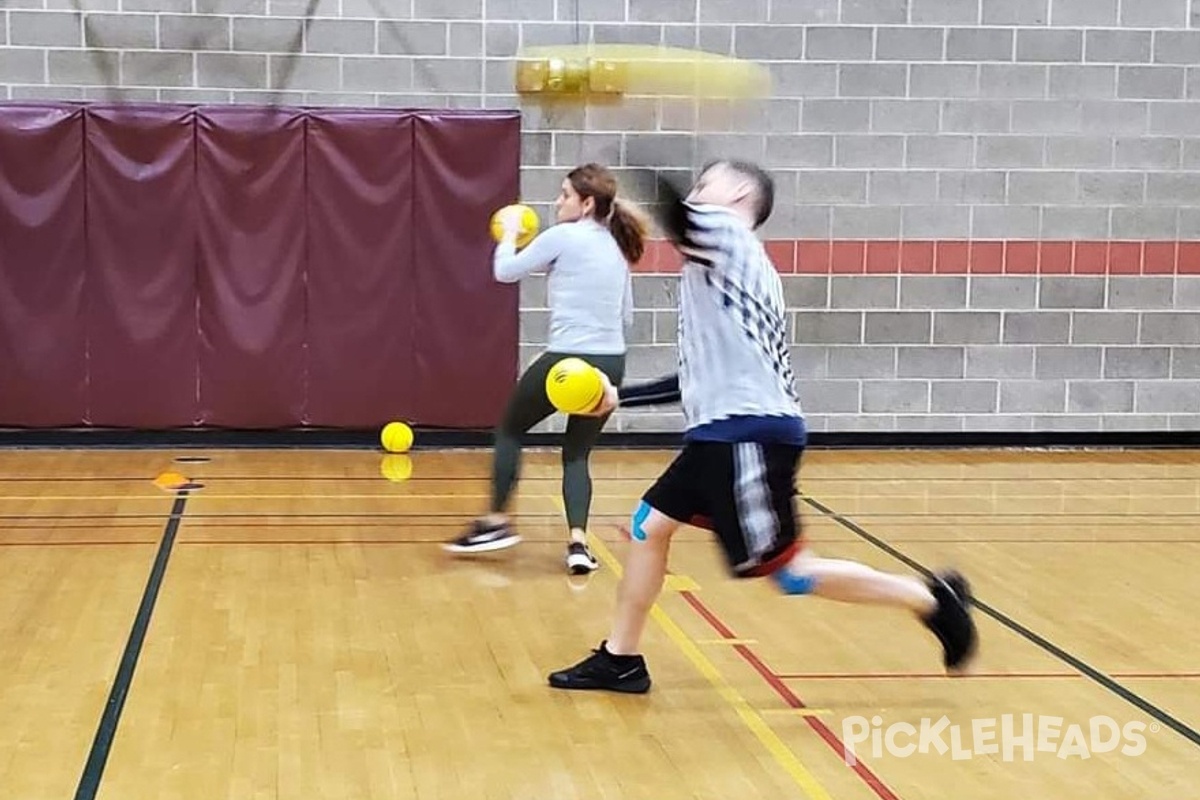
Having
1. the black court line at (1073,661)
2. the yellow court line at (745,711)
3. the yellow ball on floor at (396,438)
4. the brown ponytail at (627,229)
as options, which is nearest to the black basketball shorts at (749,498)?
the yellow court line at (745,711)

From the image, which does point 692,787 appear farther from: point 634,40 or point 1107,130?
point 1107,130

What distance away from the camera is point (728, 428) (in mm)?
4230

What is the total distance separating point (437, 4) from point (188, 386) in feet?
9.79

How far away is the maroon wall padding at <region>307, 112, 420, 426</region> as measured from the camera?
32.7 feet

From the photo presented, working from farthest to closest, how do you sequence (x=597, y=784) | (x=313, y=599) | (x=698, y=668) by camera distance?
(x=313, y=599)
(x=698, y=668)
(x=597, y=784)

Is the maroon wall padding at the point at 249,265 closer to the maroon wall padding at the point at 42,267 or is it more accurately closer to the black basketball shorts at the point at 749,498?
the maroon wall padding at the point at 42,267

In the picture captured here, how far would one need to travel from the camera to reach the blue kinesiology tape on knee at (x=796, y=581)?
14.0ft

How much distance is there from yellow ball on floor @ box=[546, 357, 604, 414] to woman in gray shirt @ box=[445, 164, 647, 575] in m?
1.16

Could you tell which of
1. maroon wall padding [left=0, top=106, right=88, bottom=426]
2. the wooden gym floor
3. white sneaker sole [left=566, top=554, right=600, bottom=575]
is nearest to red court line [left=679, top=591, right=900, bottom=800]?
the wooden gym floor

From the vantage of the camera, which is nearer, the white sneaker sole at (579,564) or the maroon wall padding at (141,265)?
the white sneaker sole at (579,564)

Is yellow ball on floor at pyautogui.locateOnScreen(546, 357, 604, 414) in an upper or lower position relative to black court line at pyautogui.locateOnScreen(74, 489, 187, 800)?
upper

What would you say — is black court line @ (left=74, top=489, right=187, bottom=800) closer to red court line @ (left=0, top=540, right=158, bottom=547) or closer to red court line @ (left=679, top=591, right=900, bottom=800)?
red court line @ (left=0, top=540, right=158, bottom=547)

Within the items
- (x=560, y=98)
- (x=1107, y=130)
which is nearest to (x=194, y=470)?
(x=560, y=98)

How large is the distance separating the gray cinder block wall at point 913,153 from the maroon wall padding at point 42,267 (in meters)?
0.75
